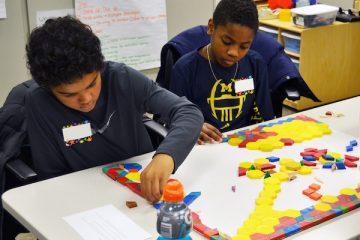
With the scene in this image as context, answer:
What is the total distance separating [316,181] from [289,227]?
319 millimetres

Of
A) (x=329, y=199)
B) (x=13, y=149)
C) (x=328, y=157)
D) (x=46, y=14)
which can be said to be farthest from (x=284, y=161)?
(x=46, y=14)

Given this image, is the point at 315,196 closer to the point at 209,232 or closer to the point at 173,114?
the point at 209,232

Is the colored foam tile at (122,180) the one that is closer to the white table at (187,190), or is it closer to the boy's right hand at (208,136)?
the white table at (187,190)

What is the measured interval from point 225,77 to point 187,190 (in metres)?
0.81

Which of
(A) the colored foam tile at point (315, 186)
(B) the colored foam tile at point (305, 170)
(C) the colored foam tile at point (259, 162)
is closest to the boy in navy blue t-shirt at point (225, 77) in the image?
(C) the colored foam tile at point (259, 162)

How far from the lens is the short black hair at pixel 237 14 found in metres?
2.04

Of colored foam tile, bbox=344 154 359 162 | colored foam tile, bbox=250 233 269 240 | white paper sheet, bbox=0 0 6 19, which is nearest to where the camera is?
colored foam tile, bbox=250 233 269 240

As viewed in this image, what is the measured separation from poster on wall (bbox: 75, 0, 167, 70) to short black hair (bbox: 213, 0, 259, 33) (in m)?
1.00

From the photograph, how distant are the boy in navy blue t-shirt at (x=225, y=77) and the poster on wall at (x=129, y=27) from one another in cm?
91

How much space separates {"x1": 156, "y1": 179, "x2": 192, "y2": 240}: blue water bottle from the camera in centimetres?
111

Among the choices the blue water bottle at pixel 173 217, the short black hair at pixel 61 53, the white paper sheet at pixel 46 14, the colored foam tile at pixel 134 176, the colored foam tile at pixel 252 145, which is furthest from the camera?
the white paper sheet at pixel 46 14

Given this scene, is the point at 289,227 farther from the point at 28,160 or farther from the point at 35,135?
the point at 28,160

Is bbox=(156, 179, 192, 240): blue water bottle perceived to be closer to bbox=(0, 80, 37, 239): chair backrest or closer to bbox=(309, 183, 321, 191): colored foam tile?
bbox=(309, 183, 321, 191): colored foam tile

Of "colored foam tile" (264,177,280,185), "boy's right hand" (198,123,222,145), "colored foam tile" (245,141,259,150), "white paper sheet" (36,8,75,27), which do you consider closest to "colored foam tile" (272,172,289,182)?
"colored foam tile" (264,177,280,185)
